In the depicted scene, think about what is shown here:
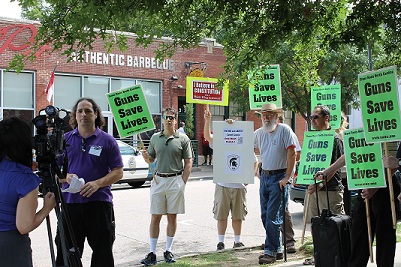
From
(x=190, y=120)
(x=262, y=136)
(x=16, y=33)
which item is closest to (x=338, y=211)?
(x=262, y=136)

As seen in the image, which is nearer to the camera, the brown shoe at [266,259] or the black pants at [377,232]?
the black pants at [377,232]

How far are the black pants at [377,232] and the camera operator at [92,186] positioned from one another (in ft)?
8.03

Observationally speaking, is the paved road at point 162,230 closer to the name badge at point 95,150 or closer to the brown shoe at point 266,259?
the brown shoe at point 266,259

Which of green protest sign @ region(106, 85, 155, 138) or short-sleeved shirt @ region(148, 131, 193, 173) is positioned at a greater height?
green protest sign @ region(106, 85, 155, 138)

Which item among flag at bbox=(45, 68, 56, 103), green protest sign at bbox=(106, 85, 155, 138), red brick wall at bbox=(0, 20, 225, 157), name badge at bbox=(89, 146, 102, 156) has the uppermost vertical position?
red brick wall at bbox=(0, 20, 225, 157)

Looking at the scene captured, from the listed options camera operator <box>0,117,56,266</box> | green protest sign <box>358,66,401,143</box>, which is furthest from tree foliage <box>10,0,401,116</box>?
camera operator <box>0,117,56,266</box>

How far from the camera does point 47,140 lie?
4191mm

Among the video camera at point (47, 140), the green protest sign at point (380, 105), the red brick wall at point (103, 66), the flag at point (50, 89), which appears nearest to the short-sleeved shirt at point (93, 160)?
the video camera at point (47, 140)

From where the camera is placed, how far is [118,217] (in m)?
11.5

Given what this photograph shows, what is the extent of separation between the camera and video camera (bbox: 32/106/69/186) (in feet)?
13.7

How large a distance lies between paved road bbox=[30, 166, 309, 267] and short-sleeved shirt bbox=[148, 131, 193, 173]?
4.31 feet

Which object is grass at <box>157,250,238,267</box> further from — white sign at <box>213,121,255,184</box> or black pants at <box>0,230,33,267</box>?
black pants at <box>0,230,33,267</box>

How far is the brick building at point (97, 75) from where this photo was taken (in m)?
21.4

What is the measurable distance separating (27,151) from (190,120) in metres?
22.2
